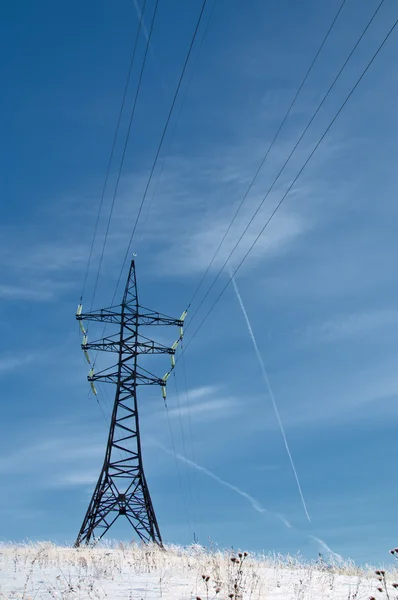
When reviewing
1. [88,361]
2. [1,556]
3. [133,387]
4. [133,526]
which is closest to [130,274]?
[88,361]

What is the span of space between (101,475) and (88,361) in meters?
6.31

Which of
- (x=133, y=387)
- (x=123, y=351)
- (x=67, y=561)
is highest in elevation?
(x=123, y=351)

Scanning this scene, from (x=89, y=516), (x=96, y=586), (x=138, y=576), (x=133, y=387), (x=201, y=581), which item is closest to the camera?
(x=96, y=586)

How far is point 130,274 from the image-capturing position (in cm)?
3064

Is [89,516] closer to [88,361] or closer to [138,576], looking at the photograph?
[88,361]

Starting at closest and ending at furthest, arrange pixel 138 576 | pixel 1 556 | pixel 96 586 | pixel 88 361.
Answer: pixel 96 586, pixel 138 576, pixel 1 556, pixel 88 361

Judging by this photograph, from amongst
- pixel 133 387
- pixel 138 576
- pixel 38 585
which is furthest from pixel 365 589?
pixel 133 387

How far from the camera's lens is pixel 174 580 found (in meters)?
9.61

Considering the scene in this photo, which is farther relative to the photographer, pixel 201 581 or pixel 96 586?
pixel 201 581

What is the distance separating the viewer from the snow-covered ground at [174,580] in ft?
26.6

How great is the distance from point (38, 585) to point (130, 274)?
2282cm

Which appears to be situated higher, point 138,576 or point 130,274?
point 130,274

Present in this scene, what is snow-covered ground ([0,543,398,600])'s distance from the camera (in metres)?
8.12

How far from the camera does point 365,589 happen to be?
10.2 m
